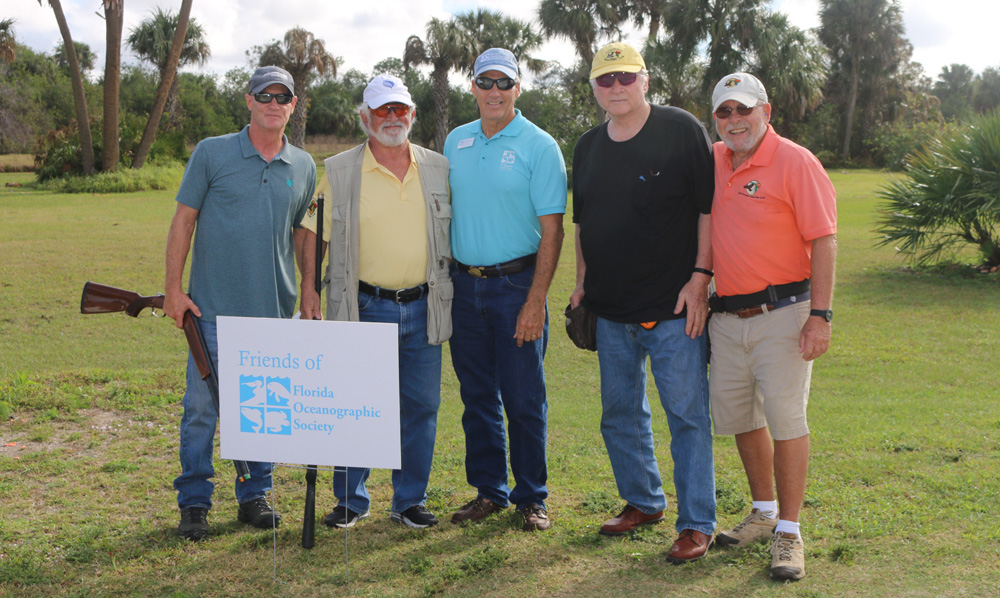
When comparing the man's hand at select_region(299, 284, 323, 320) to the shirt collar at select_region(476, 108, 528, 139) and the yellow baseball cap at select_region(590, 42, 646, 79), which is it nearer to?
the shirt collar at select_region(476, 108, 528, 139)

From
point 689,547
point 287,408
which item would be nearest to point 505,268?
point 287,408

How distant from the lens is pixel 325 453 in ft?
12.4

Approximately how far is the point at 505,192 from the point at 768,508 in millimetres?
1963

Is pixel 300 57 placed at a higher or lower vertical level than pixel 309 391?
higher

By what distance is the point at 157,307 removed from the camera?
4.48 metres

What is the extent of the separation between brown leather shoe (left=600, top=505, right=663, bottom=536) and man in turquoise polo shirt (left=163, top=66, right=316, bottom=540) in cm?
164

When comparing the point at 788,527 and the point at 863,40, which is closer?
the point at 788,527

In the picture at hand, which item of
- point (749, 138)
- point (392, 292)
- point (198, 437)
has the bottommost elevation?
point (198, 437)

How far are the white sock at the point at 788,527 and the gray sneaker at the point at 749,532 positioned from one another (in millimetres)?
183

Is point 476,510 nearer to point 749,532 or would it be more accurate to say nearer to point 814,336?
point 749,532

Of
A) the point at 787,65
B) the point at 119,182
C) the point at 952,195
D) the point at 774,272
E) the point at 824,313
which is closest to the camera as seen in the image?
the point at 824,313

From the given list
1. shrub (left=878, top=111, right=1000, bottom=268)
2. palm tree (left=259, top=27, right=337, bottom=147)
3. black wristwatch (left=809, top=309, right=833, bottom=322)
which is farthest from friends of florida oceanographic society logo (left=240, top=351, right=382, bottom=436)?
palm tree (left=259, top=27, right=337, bottom=147)

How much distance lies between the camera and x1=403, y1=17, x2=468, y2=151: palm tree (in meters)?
43.3

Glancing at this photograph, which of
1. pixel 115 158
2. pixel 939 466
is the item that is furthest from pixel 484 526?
pixel 115 158
